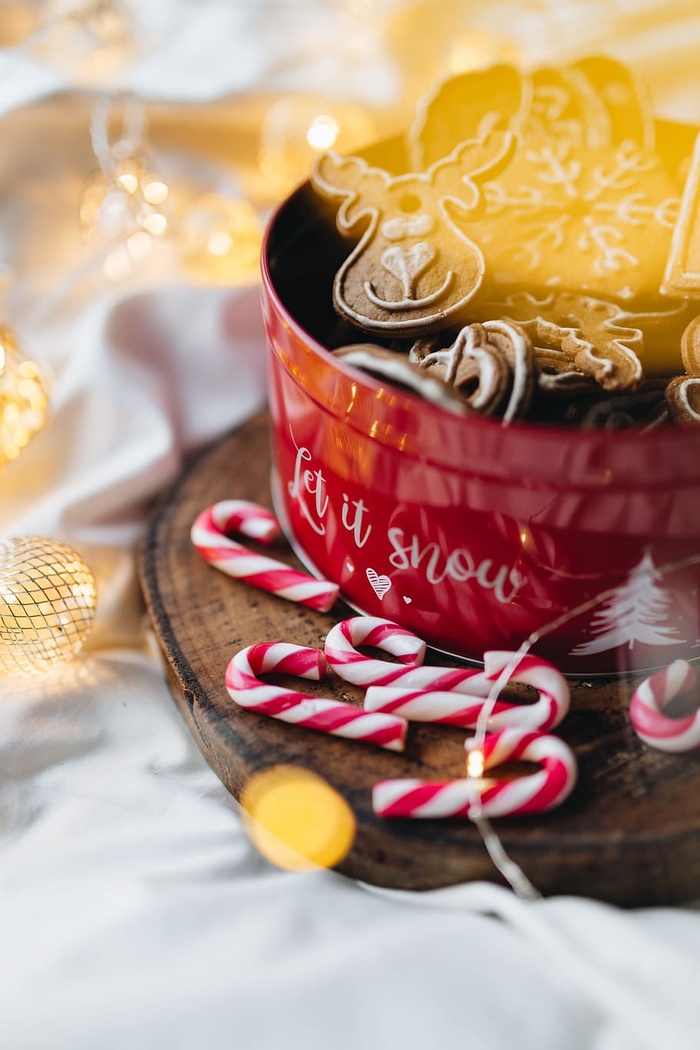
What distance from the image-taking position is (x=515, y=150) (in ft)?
4.32

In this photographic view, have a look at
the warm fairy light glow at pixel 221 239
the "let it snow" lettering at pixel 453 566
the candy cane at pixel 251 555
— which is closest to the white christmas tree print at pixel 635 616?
the "let it snow" lettering at pixel 453 566

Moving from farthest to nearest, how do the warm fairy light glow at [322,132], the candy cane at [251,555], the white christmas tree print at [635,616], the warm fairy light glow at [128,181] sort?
the warm fairy light glow at [322,132], the warm fairy light glow at [128,181], the candy cane at [251,555], the white christmas tree print at [635,616]

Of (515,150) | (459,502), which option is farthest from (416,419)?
(515,150)

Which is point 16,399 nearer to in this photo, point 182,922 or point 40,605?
point 40,605

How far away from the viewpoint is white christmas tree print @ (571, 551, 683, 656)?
1020mm

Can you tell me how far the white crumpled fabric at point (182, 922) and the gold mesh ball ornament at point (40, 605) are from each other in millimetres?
64

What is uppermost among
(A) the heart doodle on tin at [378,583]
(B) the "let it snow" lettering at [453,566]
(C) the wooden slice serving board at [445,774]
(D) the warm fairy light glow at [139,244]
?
(D) the warm fairy light glow at [139,244]

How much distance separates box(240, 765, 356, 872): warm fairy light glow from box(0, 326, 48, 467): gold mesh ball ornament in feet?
2.37

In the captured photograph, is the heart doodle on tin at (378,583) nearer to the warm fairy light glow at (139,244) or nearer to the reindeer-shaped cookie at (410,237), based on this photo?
the reindeer-shaped cookie at (410,237)

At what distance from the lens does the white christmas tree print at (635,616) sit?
1020mm

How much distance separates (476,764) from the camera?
1021 mm

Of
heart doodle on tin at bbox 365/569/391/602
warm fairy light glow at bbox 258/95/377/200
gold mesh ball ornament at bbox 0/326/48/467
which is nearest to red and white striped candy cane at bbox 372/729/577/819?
heart doodle on tin at bbox 365/569/391/602

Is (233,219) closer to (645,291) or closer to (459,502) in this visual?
(645,291)

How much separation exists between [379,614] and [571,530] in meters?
0.32
